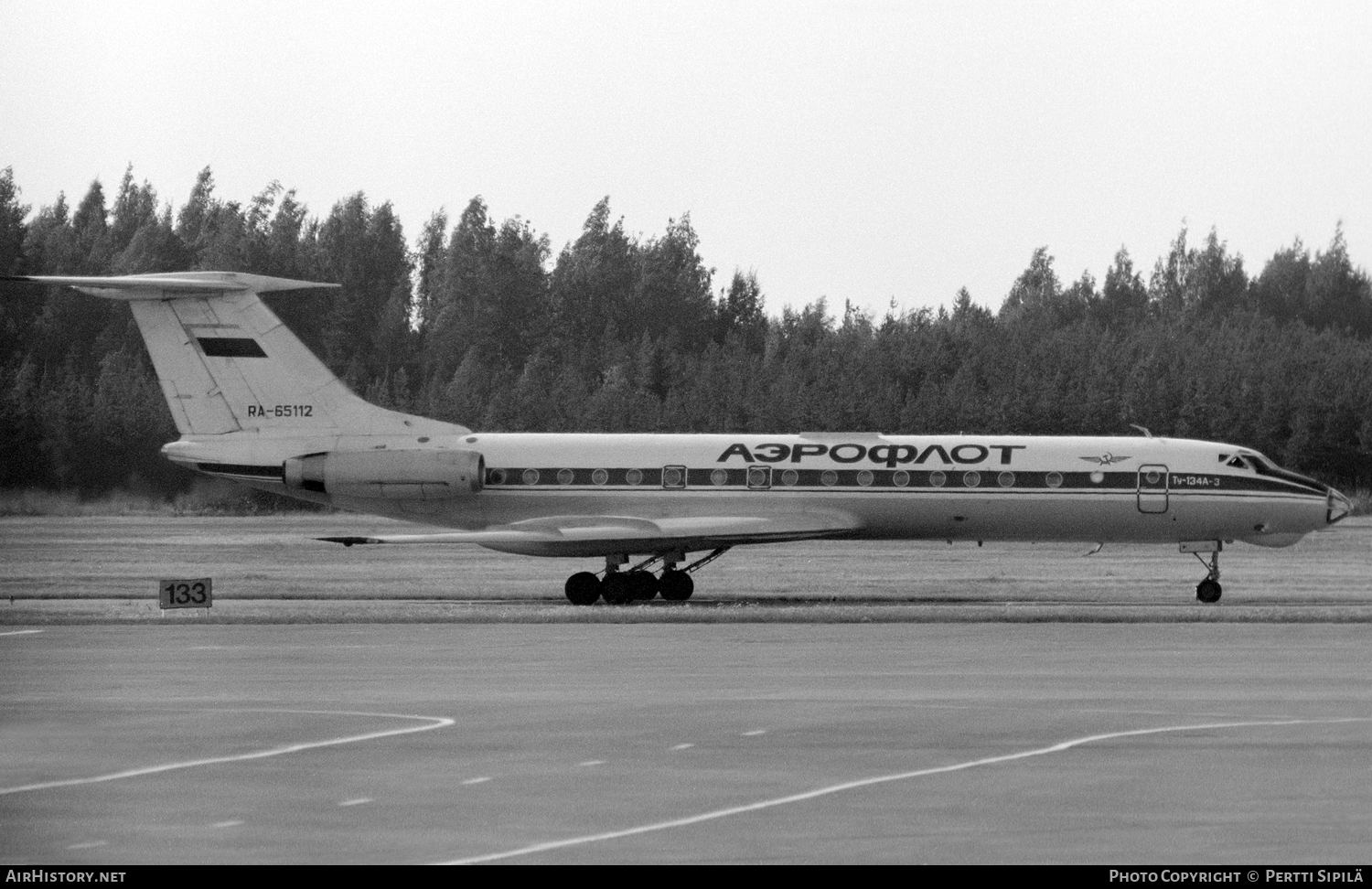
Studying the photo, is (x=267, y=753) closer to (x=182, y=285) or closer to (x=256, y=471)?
(x=256, y=471)

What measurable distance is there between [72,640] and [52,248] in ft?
280

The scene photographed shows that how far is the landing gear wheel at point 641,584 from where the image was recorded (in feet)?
111

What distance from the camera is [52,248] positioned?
105 metres

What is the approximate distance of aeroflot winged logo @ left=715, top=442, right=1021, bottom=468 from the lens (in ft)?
111

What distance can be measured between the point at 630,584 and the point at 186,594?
7736 millimetres

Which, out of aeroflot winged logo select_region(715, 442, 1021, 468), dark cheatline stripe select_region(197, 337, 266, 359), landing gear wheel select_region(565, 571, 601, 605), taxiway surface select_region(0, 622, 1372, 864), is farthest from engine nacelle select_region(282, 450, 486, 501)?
taxiway surface select_region(0, 622, 1372, 864)

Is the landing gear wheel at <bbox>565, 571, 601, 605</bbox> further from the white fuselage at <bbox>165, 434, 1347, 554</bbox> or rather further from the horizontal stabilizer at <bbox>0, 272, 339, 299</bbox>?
the horizontal stabilizer at <bbox>0, 272, 339, 299</bbox>

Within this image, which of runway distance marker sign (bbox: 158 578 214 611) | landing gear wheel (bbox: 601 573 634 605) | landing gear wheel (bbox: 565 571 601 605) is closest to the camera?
runway distance marker sign (bbox: 158 578 214 611)

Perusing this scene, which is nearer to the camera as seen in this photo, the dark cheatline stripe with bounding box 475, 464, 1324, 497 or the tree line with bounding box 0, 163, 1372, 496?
the dark cheatline stripe with bounding box 475, 464, 1324, 497

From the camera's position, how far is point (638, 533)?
33000 mm

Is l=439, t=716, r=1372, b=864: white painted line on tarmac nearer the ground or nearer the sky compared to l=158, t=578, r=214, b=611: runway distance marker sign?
nearer the ground

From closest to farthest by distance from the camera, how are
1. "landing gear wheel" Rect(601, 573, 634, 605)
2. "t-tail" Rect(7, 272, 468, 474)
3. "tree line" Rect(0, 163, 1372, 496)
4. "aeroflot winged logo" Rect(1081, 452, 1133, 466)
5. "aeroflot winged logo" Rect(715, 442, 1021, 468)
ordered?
"landing gear wheel" Rect(601, 573, 634, 605), "aeroflot winged logo" Rect(1081, 452, 1133, 466), "aeroflot winged logo" Rect(715, 442, 1021, 468), "t-tail" Rect(7, 272, 468, 474), "tree line" Rect(0, 163, 1372, 496)

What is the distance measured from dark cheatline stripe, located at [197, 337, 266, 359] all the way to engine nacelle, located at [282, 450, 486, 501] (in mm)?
2057

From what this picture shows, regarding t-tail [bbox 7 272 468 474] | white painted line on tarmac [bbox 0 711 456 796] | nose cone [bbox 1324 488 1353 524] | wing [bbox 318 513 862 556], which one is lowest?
white painted line on tarmac [bbox 0 711 456 796]
